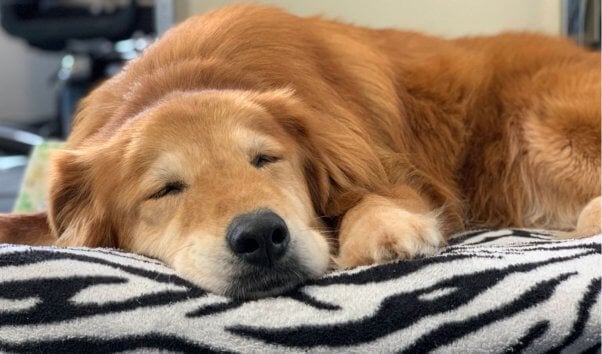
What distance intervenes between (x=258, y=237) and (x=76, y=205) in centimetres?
59

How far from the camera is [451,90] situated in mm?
1889

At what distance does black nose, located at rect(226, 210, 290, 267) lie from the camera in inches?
44.2

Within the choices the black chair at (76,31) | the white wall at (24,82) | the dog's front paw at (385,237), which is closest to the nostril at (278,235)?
the dog's front paw at (385,237)

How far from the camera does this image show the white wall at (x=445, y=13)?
2.96 metres

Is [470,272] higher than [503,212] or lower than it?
higher

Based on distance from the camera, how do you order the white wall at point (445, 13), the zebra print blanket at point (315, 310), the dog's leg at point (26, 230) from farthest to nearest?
the white wall at point (445, 13), the dog's leg at point (26, 230), the zebra print blanket at point (315, 310)

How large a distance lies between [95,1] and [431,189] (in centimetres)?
310

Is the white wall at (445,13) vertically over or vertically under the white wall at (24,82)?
over

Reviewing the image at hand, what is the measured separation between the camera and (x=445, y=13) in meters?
3.00

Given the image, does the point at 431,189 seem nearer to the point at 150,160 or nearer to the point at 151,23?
the point at 150,160

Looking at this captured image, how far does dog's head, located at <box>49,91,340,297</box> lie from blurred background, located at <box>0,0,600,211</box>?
3.10ft

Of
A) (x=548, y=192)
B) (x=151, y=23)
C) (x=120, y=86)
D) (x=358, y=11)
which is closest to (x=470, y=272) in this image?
(x=548, y=192)

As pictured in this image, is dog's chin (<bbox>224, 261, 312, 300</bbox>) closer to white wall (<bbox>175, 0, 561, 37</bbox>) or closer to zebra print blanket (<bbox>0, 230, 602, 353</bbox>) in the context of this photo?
zebra print blanket (<bbox>0, 230, 602, 353</bbox>)

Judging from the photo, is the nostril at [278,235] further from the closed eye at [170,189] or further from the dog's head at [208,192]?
the closed eye at [170,189]
